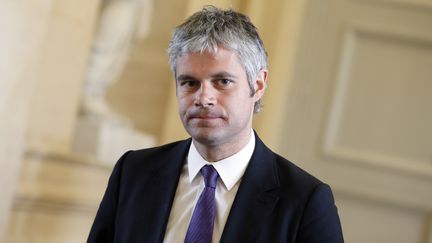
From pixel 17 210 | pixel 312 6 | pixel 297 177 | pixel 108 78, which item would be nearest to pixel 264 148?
pixel 297 177

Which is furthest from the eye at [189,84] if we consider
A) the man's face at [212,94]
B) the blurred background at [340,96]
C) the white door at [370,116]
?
the white door at [370,116]

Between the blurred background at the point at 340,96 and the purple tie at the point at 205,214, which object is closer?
the purple tie at the point at 205,214

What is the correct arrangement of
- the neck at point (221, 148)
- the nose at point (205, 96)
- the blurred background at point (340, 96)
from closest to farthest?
the nose at point (205, 96) → the neck at point (221, 148) → the blurred background at point (340, 96)

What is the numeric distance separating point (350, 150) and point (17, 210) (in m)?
2.25

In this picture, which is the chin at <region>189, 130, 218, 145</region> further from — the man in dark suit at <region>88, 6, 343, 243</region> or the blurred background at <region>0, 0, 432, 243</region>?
the blurred background at <region>0, 0, 432, 243</region>

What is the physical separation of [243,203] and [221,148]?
14 centimetres

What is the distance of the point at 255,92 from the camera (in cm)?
220

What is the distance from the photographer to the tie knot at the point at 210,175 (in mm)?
2196

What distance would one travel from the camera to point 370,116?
5465 millimetres

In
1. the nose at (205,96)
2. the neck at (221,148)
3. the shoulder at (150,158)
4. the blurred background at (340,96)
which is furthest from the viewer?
the blurred background at (340,96)

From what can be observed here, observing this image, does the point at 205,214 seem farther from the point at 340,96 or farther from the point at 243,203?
the point at 340,96

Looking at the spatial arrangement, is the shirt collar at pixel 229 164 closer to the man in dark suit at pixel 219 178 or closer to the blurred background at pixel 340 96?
the man in dark suit at pixel 219 178

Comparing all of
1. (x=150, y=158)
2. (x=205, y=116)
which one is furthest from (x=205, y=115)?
(x=150, y=158)

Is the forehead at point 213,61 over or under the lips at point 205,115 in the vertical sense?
over
